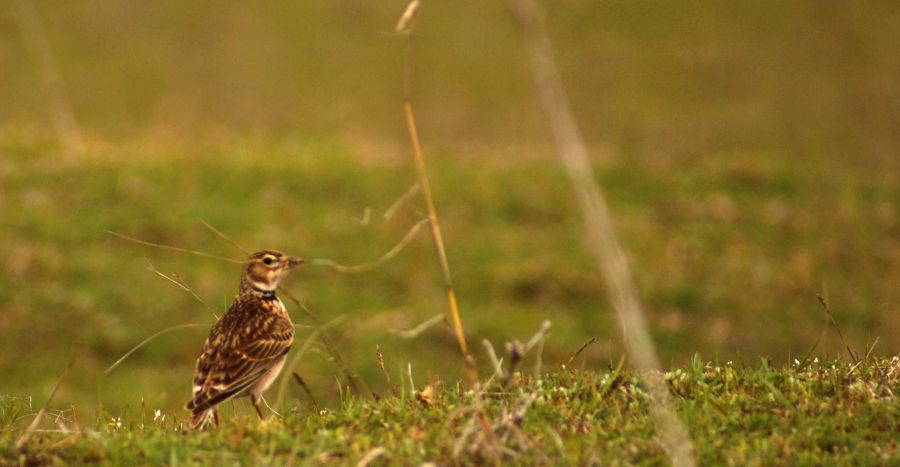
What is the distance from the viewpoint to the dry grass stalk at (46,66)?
20728 millimetres

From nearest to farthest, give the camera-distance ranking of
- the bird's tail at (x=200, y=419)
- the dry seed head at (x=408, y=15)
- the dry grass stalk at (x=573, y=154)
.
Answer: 1. the dry grass stalk at (x=573, y=154)
2. the dry seed head at (x=408, y=15)
3. the bird's tail at (x=200, y=419)

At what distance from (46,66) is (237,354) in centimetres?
1892

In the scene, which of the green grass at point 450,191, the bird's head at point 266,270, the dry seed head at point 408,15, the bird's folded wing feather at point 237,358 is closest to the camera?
the dry seed head at point 408,15

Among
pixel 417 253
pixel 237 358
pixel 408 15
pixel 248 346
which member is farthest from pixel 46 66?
pixel 408 15

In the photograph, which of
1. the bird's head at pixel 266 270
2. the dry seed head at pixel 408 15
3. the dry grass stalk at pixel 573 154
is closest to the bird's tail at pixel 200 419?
the bird's head at pixel 266 270

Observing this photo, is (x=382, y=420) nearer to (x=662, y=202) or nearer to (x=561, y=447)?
(x=561, y=447)

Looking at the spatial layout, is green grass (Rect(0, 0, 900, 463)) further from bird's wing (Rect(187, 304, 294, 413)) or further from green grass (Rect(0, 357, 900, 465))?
bird's wing (Rect(187, 304, 294, 413))

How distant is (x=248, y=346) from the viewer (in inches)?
252

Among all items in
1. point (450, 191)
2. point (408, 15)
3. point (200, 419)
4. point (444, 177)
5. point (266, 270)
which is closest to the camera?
point (408, 15)

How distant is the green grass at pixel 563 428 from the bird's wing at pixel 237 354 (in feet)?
1.56

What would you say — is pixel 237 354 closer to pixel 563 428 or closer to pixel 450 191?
pixel 563 428

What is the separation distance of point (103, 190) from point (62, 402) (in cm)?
469

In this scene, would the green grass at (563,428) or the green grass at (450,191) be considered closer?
the green grass at (563,428)

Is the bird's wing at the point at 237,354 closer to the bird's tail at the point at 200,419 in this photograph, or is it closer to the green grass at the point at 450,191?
the bird's tail at the point at 200,419
